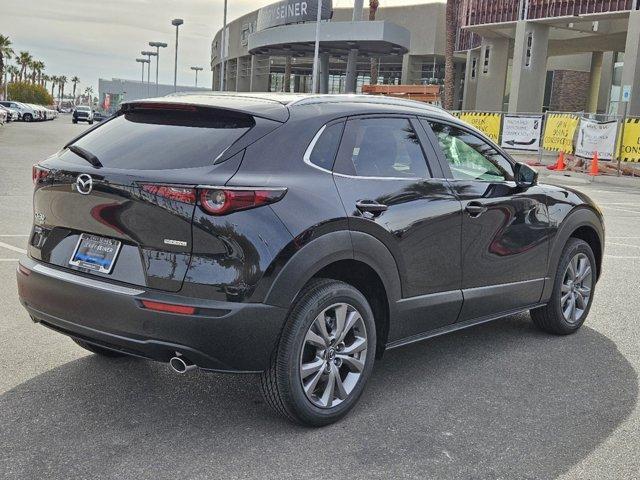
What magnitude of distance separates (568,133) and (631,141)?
8.63 feet

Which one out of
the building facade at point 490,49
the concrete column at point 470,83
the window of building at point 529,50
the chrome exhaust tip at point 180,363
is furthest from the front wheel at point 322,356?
the concrete column at point 470,83

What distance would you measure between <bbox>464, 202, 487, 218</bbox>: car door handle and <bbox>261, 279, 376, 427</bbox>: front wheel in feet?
3.51

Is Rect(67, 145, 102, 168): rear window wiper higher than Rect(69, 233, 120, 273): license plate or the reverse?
higher

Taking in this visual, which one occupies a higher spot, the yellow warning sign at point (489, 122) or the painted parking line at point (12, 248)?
the yellow warning sign at point (489, 122)

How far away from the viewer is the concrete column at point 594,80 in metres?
47.7

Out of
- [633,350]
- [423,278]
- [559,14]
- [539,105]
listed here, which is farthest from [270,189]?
[539,105]

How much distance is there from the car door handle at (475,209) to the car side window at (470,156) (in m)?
0.19

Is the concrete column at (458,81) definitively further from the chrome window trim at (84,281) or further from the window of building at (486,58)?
the chrome window trim at (84,281)

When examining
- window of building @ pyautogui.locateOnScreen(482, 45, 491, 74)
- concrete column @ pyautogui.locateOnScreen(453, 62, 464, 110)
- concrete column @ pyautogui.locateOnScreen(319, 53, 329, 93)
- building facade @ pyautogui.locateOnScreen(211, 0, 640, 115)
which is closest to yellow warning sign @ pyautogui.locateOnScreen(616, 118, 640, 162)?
building facade @ pyautogui.locateOnScreen(211, 0, 640, 115)

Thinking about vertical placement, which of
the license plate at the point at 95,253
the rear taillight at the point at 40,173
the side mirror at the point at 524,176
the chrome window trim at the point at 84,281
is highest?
the side mirror at the point at 524,176

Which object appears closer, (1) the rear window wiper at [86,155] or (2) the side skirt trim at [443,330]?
(1) the rear window wiper at [86,155]

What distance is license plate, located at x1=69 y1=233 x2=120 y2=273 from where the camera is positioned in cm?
365

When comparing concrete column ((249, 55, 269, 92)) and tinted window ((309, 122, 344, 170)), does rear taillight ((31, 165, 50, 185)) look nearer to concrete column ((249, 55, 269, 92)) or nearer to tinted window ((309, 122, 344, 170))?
tinted window ((309, 122, 344, 170))

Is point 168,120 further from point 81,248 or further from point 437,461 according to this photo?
point 437,461
